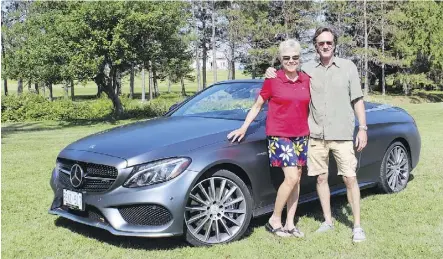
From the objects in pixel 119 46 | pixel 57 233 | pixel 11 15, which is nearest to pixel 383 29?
pixel 119 46

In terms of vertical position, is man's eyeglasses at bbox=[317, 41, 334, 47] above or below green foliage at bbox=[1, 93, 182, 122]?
above

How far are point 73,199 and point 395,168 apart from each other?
3945 millimetres

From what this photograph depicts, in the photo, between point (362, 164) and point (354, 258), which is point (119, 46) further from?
point (354, 258)

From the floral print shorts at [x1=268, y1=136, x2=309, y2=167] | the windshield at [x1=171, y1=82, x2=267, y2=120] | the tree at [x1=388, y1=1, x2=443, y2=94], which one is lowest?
the floral print shorts at [x1=268, y1=136, x2=309, y2=167]

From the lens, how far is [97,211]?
421cm

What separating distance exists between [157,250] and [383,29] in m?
41.1

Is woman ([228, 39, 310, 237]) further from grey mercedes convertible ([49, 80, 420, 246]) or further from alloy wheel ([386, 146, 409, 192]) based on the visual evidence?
alloy wheel ([386, 146, 409, 192])

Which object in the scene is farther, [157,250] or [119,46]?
[119,46]

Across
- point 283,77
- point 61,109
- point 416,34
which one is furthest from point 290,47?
point 416,34

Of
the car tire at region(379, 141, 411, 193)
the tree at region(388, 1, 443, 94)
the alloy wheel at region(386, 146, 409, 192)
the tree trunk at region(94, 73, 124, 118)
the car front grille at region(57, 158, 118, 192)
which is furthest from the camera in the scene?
the tree at region(388, 1, 443, 94)

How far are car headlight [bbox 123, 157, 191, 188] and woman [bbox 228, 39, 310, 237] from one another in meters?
0.62

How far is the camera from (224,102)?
559 centimetres

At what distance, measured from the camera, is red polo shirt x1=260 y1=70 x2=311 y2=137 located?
14.3ft

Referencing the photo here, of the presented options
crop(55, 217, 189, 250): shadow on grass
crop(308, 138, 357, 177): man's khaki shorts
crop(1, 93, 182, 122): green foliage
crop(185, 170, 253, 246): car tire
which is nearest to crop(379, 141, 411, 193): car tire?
crop(308, 138, 357, 177): man's khaki shorts
